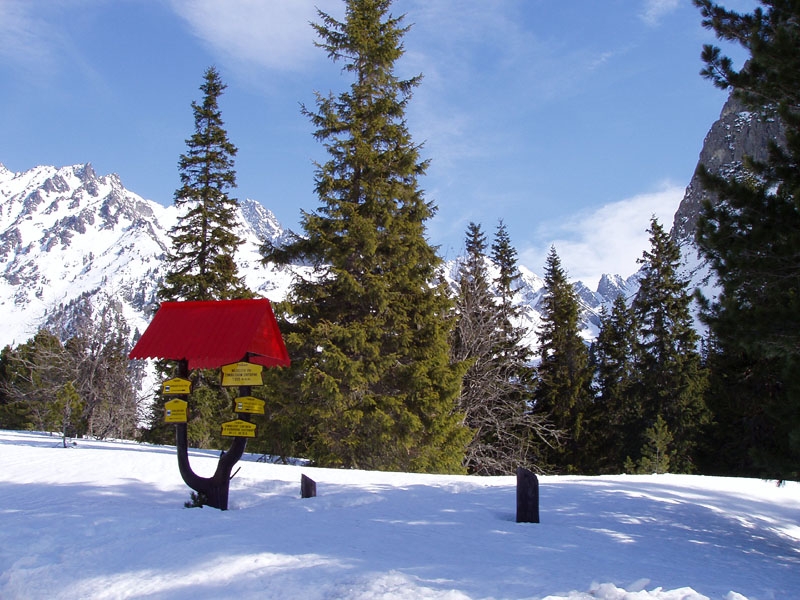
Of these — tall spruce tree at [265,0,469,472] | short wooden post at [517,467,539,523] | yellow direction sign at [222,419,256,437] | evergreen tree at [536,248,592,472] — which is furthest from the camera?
evergreen tree at [536,248,592,472]

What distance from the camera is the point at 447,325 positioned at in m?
16.6

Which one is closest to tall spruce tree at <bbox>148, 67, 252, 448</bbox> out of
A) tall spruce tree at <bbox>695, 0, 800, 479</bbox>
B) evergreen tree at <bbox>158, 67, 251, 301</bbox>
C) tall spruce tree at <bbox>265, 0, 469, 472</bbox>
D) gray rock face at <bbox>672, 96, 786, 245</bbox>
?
evergreen tree at <bbox>158, 67, 251, 301</bbox>

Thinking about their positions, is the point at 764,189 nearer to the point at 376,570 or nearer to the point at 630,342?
the point at 376,570

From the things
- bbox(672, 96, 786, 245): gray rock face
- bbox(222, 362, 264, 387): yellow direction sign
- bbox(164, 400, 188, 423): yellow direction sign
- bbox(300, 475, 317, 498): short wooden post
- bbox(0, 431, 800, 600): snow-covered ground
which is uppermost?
bbox(672, 96, 786, 245): gray rock face

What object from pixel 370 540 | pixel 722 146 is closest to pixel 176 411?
pixel 370 540

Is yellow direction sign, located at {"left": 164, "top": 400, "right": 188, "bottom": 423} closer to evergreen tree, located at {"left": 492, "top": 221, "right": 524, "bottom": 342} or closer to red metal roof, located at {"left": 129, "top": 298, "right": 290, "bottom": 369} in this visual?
red metal roof, located at {"left": 129, "top": 298, "right": 290, "bottom": 369}

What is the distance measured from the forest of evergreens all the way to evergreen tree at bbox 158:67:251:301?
0.08 meters

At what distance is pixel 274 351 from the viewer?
866 cm

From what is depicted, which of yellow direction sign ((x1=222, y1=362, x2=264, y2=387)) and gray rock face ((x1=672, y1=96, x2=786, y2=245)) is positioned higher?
gray rock face ((x1=672, y1=96, x2=786, y2=245))

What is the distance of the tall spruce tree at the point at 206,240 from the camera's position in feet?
76.9

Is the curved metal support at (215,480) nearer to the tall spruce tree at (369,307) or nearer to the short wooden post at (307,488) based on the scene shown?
the short wooden post at (307,488)

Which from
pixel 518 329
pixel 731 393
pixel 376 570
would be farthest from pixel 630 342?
pixel 376 570

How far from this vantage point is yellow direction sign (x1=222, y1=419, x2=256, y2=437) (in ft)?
27.5

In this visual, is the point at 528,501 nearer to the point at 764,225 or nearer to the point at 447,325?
the point at 764,225
